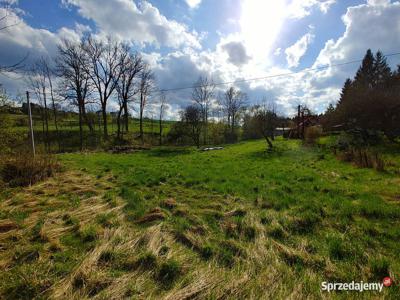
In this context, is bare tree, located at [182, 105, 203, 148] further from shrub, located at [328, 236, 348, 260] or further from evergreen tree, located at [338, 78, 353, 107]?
shrub, located at [328, 236, 348, 260]

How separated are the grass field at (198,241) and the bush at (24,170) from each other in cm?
90

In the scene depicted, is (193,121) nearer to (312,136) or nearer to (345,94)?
(312,136)

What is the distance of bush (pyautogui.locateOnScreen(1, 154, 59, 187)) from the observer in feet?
24.6

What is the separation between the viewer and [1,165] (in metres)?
7.55

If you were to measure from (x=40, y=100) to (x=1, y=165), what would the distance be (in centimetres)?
2955

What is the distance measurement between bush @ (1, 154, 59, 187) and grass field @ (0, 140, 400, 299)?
35.4 inches

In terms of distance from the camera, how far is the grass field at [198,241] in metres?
2.60

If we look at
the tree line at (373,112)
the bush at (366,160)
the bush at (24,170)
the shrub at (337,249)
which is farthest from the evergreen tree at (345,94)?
the bush at (24,170)

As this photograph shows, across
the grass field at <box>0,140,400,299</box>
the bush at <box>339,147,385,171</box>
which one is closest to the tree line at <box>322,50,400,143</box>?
the bush at <box>339,147,385,171</box>

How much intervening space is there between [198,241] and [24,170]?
775 cm

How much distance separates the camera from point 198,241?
12.0 feet

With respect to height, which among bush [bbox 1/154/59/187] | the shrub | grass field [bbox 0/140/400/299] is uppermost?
bush [bbox 1/154/59/187]

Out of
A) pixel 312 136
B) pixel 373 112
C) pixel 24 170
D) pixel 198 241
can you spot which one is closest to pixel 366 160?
pixel 198 241

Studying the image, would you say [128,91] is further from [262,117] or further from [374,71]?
[374,71]
